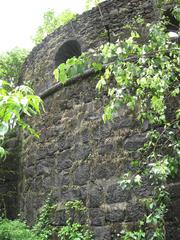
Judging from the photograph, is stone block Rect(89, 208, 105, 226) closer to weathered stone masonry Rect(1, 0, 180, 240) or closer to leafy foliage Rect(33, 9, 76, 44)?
weathered stone masonry Rect(1, 0, 180, 240)

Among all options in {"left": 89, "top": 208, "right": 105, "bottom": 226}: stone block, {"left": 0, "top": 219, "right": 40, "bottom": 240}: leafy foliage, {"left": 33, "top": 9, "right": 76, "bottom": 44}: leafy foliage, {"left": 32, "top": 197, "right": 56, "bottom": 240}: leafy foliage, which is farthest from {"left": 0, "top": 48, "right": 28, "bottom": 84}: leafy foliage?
{"left": 89, "top": 208, "right": 105, "bottom": 226}: stone block

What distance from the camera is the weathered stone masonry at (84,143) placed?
4.67 m

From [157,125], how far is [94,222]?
4.97ft

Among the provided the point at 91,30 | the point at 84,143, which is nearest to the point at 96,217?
→ the point at 84,143

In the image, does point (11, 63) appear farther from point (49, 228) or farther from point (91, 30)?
point (49, 228)

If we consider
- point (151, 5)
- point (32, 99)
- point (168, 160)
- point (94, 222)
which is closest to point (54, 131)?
point (94, 222)

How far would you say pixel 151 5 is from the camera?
5422 millimetres

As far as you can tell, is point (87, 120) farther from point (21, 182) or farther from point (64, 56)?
point (21, 182)

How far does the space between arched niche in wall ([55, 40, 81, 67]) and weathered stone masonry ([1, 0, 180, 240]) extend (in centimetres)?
6

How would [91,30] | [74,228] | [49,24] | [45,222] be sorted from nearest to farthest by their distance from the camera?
[74,228] < [45,222] < [91,30] < [49,24]

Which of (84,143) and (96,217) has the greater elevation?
(84,143)

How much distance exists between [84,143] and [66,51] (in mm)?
2187

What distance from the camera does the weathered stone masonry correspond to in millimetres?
4668

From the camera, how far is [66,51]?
22.1ft
